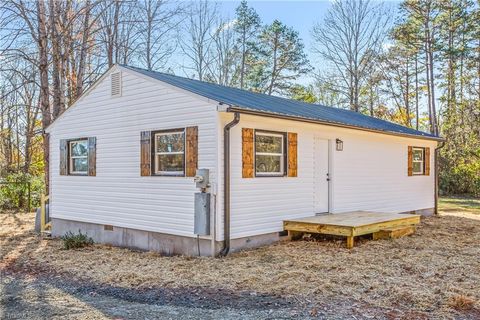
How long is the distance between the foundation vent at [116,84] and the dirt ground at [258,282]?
10.6ft

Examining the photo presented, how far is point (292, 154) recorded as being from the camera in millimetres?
8391

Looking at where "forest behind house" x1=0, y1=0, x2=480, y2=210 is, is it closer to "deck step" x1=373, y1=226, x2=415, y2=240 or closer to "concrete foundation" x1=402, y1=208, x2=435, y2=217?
"concrete foundation" x1=402, y1=208, x2=435, y2=217

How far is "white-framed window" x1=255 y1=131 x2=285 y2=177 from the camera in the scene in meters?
7.92

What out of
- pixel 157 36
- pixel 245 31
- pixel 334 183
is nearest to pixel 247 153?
pixel 334 183

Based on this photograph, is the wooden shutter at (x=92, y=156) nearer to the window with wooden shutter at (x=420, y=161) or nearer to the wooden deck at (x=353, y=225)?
the wooden deck at (x=353, y=225)

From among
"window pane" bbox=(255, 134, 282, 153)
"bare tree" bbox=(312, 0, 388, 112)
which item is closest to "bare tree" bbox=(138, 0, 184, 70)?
"bare tree" bbox=(312, 0, 388, 112)

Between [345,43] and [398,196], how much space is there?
49.9ft

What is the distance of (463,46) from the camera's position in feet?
74.4

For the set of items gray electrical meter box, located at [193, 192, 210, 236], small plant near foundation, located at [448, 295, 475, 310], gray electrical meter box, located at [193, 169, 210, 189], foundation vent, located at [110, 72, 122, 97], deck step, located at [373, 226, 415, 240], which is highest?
foundation vent, located at [110, 72, 122, 97]

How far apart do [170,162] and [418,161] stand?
334 inches

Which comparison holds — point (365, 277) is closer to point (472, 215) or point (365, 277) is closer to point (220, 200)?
point (220, 200)

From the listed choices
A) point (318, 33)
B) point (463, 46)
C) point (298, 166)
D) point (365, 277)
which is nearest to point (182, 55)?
point (318, 33)

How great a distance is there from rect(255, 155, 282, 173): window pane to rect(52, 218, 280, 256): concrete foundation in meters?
1.21

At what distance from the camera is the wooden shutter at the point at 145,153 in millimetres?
8188
